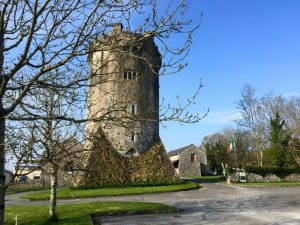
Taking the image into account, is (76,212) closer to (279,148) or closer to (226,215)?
(226,215)

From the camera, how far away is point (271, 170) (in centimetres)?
4441

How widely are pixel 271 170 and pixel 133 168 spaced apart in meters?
17.3

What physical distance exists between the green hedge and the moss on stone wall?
1060 centimetres

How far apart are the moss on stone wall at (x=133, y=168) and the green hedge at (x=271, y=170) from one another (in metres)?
10.6

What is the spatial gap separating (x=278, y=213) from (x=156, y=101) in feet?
78.5

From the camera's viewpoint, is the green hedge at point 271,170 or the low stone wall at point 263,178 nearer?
the low stone wall at point 263,178

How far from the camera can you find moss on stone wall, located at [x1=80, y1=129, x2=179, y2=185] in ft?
115

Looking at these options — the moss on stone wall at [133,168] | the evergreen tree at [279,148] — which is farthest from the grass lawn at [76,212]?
the evergreen tree at [279,148]

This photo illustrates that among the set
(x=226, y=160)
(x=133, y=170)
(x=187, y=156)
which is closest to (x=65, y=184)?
(x=133, y=170)

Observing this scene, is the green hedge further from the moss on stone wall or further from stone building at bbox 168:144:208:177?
stone building at bbox 168:144:208:177

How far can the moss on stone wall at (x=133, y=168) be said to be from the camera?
35.2 meters

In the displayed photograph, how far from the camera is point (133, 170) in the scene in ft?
121

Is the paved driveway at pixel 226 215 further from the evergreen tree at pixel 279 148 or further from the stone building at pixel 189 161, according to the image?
the stone building at pixel 189 161

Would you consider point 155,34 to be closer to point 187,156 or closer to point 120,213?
point 120,213
